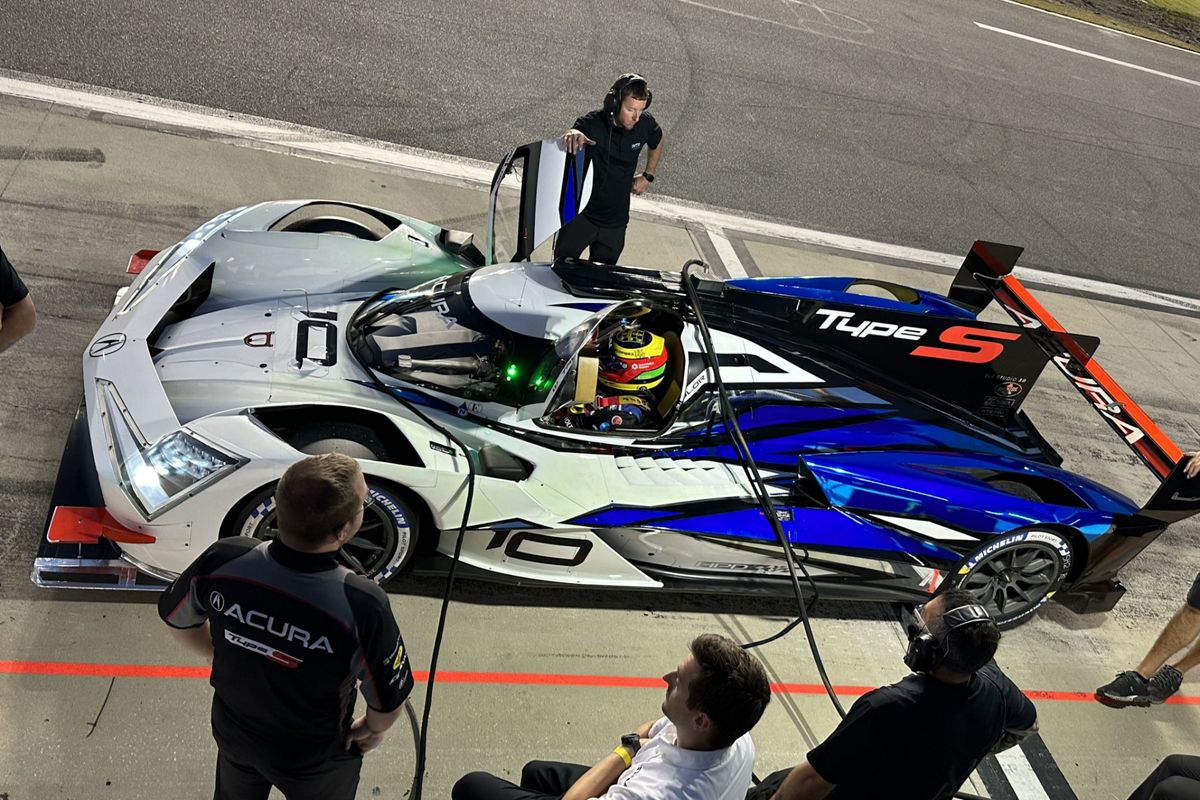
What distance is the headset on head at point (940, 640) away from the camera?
114 inches

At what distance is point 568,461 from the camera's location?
4.52 metres

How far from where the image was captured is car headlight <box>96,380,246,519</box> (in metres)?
3.91

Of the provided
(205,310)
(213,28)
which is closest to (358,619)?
(205,310)

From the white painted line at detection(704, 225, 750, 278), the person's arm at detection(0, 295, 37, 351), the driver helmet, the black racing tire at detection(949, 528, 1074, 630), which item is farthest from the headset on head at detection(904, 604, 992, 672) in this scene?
the white painted line at detection(704, 225, 750, 278)

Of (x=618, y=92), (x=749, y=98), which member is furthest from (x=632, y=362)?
(x=749, y=98)

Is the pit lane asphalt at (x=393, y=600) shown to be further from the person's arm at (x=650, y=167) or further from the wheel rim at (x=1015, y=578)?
the person's arm at (x=650, y=167)

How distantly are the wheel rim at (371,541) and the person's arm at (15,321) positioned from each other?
120 cm

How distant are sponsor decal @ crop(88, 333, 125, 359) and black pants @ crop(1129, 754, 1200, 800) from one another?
4703mm

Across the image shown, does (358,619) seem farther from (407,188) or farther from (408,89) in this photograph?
(408,89)

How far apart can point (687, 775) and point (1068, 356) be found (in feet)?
13.0

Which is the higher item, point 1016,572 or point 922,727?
point 922,727

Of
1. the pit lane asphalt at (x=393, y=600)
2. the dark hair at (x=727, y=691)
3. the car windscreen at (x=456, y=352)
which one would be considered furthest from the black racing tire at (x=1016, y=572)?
the dark hair at (x=727, y=691)

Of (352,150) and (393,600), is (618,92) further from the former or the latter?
(393,600)

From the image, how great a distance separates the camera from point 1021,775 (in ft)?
14.9
